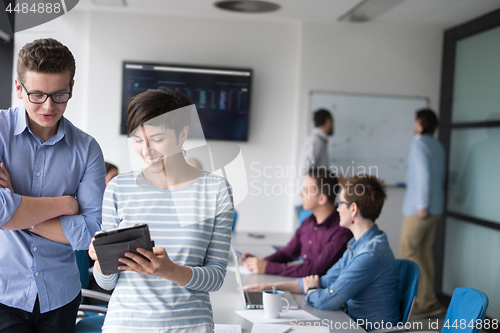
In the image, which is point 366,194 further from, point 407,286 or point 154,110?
point 154,110

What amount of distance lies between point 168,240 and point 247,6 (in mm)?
3408

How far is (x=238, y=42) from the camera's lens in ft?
14.4

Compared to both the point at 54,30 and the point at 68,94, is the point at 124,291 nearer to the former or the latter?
the point at 68,94

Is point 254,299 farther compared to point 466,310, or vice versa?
point 254,299

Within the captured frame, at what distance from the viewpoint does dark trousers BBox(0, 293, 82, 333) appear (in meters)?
1.16

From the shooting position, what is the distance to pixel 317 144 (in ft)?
13.3

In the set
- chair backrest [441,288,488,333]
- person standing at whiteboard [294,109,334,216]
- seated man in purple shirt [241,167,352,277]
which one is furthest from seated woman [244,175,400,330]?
person standing at whiteboard [294,109,334,216]

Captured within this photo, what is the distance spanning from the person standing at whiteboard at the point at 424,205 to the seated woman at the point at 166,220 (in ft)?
9.95

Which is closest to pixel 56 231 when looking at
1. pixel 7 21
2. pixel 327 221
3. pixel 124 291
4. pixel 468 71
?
pixel 124 291

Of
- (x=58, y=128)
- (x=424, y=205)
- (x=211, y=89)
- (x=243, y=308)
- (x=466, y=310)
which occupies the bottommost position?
(x=243, y=308)

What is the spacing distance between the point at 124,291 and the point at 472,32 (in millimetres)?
4115

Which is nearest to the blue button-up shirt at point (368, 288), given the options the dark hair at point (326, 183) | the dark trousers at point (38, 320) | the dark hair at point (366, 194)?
the dark hair at point (366, 194)

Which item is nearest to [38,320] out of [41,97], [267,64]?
[41,97]

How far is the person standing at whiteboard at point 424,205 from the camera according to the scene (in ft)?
12.0
